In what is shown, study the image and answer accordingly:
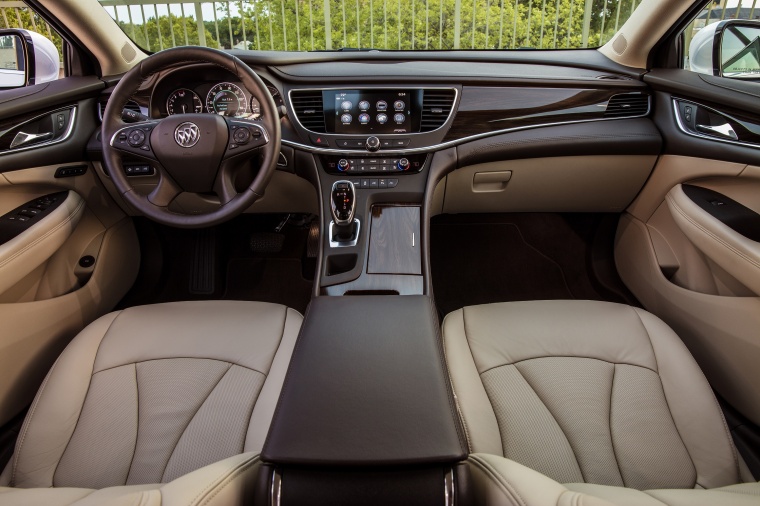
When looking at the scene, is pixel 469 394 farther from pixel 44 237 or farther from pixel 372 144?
pixel 44 237

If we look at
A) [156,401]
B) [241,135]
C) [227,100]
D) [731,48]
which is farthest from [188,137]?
[731,48]

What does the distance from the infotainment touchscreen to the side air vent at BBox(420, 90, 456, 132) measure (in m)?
0.02

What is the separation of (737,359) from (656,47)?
3.79ft

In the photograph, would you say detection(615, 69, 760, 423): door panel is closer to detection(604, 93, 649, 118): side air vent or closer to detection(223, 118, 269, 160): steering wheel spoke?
detection(604, 93, 649, 118): side air vent

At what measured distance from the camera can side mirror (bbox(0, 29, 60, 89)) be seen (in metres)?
1.80

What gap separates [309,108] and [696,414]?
1486 mm

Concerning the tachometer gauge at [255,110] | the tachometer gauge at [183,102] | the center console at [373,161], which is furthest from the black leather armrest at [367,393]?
the tachometer gauge at [183,102]

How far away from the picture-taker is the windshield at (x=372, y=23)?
2697 millimetres

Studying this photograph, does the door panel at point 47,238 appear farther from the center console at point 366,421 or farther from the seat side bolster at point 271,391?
the center console at point 366,421

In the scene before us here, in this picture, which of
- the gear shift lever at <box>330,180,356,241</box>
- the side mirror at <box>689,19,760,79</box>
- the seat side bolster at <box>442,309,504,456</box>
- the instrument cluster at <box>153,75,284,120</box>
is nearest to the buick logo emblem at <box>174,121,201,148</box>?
the instrument cluster at <box>153,75,284,120</box>

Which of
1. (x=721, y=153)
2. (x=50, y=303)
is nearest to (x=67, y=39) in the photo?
(x=50, y=303)

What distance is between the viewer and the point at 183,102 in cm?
176

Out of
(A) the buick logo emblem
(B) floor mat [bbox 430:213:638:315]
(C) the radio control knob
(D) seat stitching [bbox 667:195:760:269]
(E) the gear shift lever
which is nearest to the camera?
(D) seat stitching [bbox 667:195:760:269]

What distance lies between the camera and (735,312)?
141 centimetres
